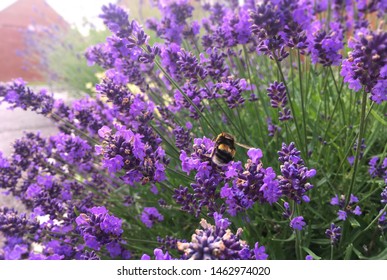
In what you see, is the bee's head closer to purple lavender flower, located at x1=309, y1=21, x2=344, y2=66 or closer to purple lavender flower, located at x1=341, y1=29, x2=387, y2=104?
purple lavender flower, located at x1=341, y1=29, x2=387, y2=104

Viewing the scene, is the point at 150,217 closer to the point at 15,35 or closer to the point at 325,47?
the point at 325,47

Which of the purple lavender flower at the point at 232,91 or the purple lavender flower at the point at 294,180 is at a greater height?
the purple lavender flower at the point at 232,91

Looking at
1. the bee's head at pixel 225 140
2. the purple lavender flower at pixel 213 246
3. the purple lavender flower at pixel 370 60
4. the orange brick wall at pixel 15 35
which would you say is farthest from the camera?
the orange brick wall at pixel 15 35

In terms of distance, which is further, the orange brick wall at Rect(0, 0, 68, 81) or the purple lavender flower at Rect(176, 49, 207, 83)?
the orange brick wall at Rect(0, 0, 68, 81)

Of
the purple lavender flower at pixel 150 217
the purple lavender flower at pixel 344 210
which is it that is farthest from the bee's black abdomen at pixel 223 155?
the purple lavender flower at pixel 150 217

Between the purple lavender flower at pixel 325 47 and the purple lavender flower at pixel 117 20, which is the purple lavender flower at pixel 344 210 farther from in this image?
the purple lavender flower at pixel 117 20

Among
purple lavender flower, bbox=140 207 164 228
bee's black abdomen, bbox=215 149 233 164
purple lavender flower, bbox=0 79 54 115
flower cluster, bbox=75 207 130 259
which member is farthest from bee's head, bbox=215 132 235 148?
purple lavender flower, bbox=0 79 54 115

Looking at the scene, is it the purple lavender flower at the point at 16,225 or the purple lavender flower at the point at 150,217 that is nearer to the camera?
the purple lavender flower at the point at 16,225
